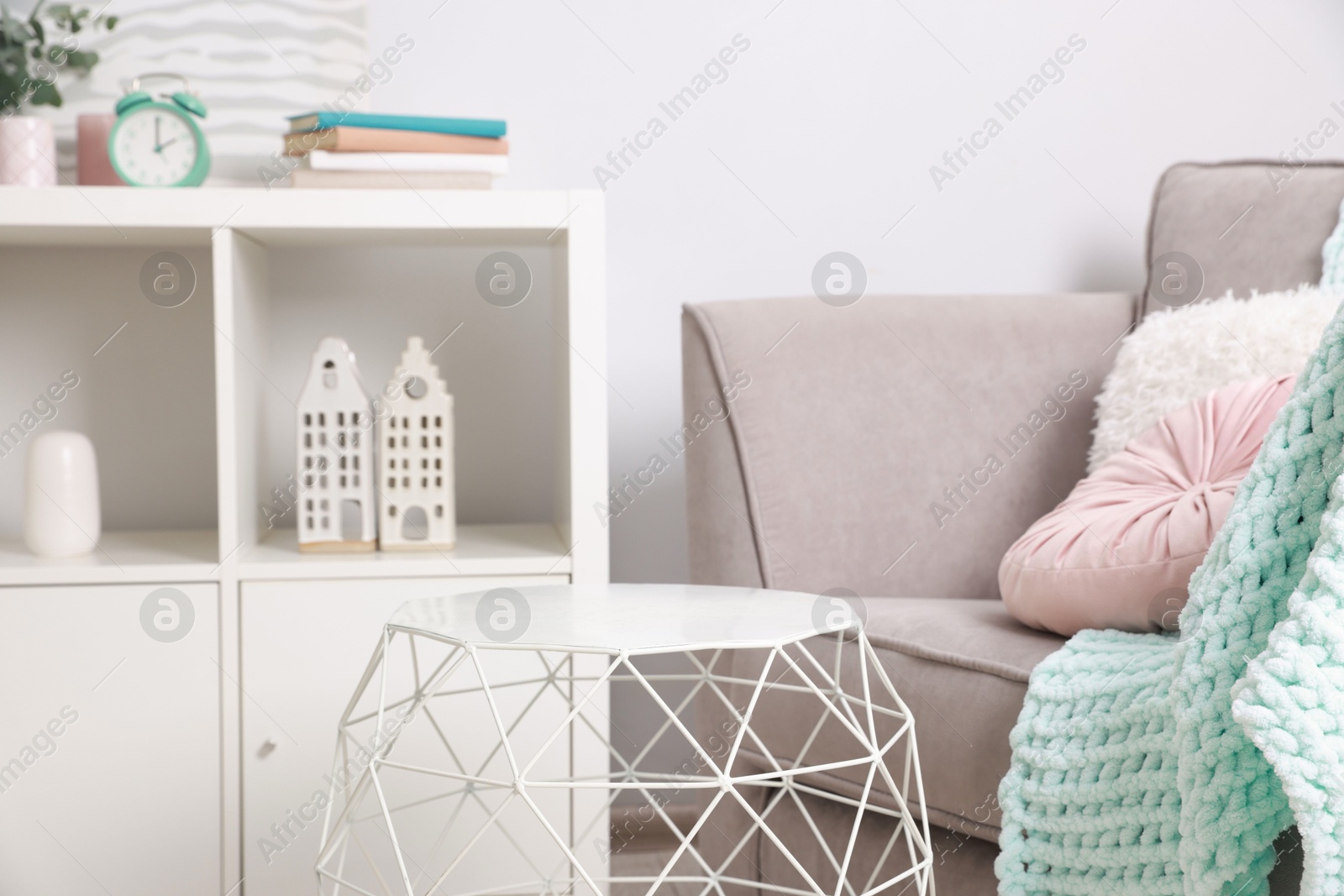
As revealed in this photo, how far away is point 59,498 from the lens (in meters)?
1.19

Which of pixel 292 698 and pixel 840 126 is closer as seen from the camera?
pixel 292 698

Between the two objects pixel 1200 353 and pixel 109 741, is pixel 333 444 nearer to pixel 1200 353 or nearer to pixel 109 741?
pixel 109 741

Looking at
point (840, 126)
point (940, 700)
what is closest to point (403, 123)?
point (840, 126)

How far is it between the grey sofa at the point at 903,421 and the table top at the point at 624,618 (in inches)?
9.6

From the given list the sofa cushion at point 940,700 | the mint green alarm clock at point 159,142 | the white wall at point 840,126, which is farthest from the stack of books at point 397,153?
the sofa cushion at point 940,700

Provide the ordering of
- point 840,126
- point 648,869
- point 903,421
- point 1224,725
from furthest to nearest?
point 840,126 < point 648,869 < point 903,421 < point 1224,725

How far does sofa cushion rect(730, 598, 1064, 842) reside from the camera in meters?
0.86

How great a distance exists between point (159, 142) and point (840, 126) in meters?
0.92

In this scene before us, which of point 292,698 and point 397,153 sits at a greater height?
point 397,153

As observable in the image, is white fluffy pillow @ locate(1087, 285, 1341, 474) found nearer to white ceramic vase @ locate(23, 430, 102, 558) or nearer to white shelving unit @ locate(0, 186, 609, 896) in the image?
white shelving unit @ locate(0, 186, 609, 896)

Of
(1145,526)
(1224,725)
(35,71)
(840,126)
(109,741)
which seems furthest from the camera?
(840,126)

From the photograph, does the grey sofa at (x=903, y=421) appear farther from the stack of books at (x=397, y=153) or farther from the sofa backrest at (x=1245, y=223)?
the stack of books at (x=397, y=153)

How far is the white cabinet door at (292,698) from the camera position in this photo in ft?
3.67

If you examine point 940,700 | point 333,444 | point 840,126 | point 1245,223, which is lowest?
point 940,700
